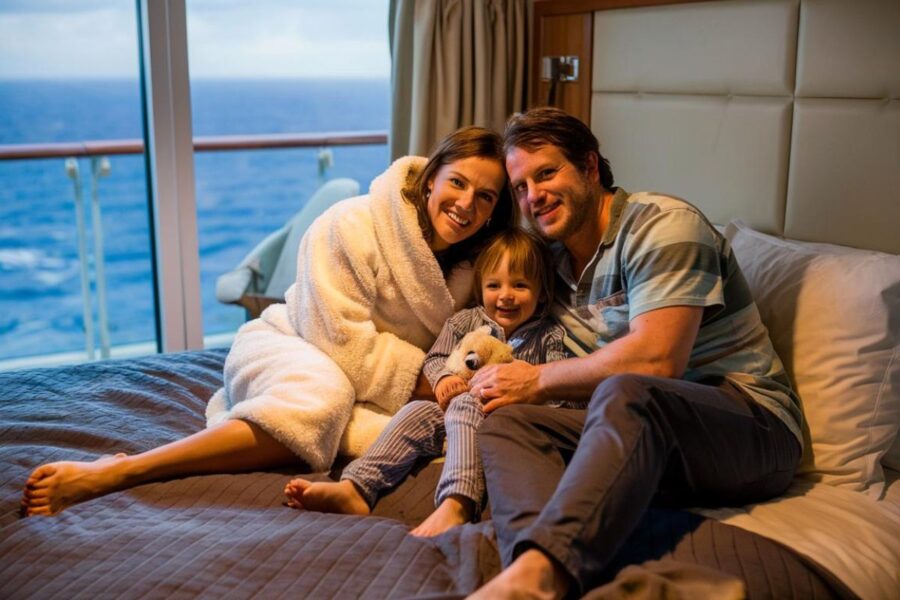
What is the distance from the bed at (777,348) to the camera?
1.68m

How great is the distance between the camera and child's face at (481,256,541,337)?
235cm

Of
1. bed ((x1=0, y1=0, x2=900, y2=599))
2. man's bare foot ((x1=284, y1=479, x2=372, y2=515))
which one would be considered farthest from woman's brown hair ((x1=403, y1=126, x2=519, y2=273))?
man's bare foot ((x1=284, y1=479, x2=372, y2=515))

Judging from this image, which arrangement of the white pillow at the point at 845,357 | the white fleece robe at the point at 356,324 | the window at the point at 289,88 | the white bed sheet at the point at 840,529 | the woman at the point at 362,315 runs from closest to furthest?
the white bed sheet at the point at 840,529 < the white pillow at the point at 845,357 < the woman at the point at 362,315 < the white fleece robe at the point at 356,324 < the window at the point at 289,88

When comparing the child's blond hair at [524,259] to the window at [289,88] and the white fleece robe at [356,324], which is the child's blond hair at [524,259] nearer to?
the white fleece robe at [356,324]

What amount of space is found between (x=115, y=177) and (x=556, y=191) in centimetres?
224

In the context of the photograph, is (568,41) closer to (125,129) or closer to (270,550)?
(125,129)

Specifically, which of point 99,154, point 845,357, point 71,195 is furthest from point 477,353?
point 71,195

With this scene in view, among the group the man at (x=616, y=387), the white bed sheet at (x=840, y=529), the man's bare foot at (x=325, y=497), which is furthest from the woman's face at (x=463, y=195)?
the white bed sheet at (x=840, y=529)

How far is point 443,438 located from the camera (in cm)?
224

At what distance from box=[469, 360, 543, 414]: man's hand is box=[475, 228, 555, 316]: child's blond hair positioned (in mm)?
287

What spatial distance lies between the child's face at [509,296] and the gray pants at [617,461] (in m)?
0.39

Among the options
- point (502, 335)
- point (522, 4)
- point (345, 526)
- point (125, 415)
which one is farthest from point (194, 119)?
point (345, 526)

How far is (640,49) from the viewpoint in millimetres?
3115

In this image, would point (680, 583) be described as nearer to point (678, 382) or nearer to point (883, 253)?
point (678, 382)
